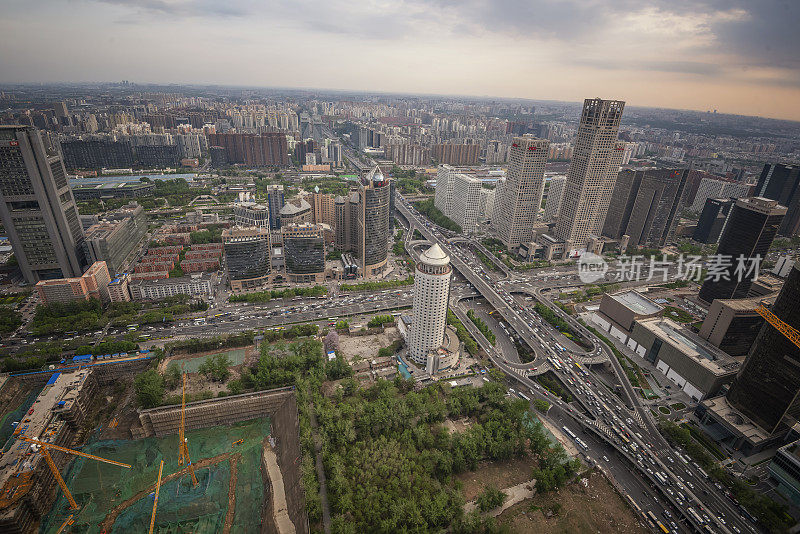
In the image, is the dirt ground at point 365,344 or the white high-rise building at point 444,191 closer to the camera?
the dirt ground at point 365,344

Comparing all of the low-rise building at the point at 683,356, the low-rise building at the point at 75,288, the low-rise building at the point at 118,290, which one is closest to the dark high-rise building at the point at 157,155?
the low-rise building at the point at 75,288

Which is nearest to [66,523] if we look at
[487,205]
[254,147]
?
[487,205]

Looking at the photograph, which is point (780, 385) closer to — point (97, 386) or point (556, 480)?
point (556, 480)

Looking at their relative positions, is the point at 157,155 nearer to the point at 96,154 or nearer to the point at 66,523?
the point at 96,154

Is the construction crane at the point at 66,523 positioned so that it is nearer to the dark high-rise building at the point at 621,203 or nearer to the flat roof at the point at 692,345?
the flat roof at the point at 692,345

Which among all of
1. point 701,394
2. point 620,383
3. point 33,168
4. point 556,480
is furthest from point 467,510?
point 33,168

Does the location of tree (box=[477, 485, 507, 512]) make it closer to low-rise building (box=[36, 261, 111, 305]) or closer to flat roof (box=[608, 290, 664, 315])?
flat roof (box=[608, 290, 664, 315])
